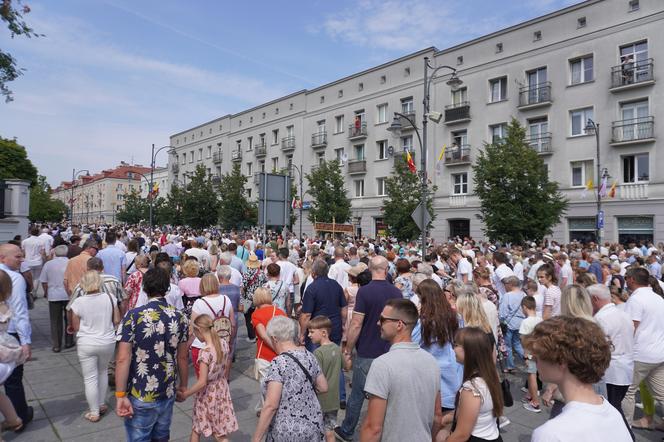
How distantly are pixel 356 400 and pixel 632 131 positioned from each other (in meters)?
25.8

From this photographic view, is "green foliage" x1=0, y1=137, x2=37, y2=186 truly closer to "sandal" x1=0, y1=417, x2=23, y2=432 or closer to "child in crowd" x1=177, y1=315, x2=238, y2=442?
"sandal" x1=0, y1=417, x2=23, y2=432

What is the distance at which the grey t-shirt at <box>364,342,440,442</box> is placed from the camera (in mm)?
2779

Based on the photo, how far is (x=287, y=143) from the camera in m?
45.8

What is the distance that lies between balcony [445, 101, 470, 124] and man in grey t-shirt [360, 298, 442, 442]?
30.2m

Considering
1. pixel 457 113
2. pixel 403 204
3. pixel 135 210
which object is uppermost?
pixel 457 113

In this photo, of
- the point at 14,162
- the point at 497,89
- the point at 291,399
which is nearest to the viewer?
the point at 291,399

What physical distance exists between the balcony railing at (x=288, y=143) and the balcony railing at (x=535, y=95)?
2381cm

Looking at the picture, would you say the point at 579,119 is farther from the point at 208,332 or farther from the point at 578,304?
the point at 208,332

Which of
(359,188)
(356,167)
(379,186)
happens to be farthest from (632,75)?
(359,188)

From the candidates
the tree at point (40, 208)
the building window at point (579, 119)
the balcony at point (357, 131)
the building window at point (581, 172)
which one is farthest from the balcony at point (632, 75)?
the tree at point (40, 208)

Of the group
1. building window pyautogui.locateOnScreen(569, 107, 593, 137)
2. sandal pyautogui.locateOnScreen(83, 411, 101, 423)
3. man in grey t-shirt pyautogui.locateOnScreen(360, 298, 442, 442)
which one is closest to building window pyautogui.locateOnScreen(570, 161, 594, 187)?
building window pyautogui.locateOnScreen(569, 107, 593, 137)

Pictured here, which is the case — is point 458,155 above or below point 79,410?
above

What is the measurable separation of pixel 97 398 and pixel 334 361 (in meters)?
3.01

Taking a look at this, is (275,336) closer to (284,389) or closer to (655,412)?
(284,389)
